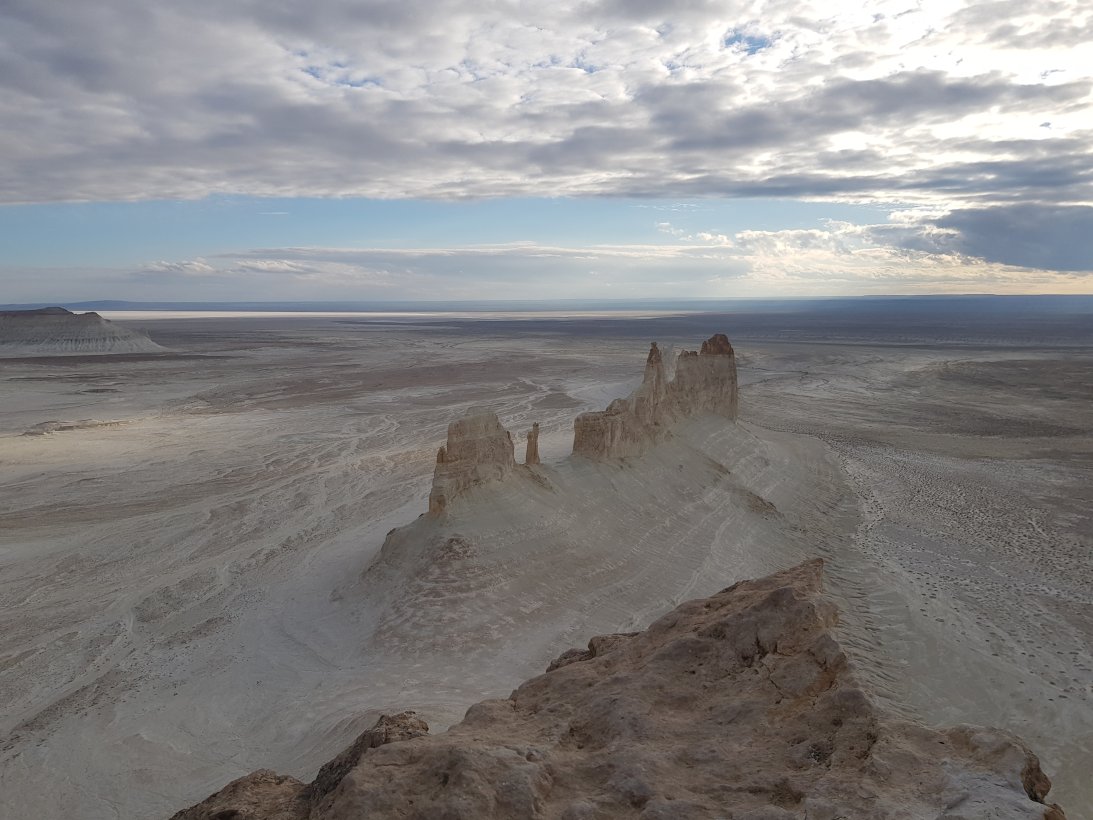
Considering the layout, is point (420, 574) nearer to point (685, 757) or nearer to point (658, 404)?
point (685, 757)

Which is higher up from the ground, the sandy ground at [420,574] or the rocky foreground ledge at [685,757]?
the rocky foreground ledge at [685,757]

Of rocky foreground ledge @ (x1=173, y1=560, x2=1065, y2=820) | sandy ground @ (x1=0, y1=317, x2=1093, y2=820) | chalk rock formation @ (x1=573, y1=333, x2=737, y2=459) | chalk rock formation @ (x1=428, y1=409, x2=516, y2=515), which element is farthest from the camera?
chalk rock formation @ (x1=573, y1=333, x2=737, y2=459)

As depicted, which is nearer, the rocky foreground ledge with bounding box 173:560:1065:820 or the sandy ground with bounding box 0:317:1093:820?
the rocky foreground ledge with bounding box 173:560:1065:820

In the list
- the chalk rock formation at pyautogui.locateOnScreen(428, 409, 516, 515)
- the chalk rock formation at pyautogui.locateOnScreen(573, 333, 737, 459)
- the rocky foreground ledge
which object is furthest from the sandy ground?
the rocky foreground ledge

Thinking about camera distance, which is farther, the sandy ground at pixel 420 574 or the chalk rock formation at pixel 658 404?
the chalk rock formation at pixel 658 404

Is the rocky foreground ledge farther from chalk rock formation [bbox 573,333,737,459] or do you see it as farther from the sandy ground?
chalk rock formation [bbox 573,333,737,459]

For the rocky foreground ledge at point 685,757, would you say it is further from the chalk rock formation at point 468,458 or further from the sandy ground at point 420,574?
the chalk rock formation at point 468,458

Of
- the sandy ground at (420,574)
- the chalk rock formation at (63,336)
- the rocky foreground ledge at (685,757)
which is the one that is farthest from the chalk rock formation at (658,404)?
the chalk rock formation at (63,336)
